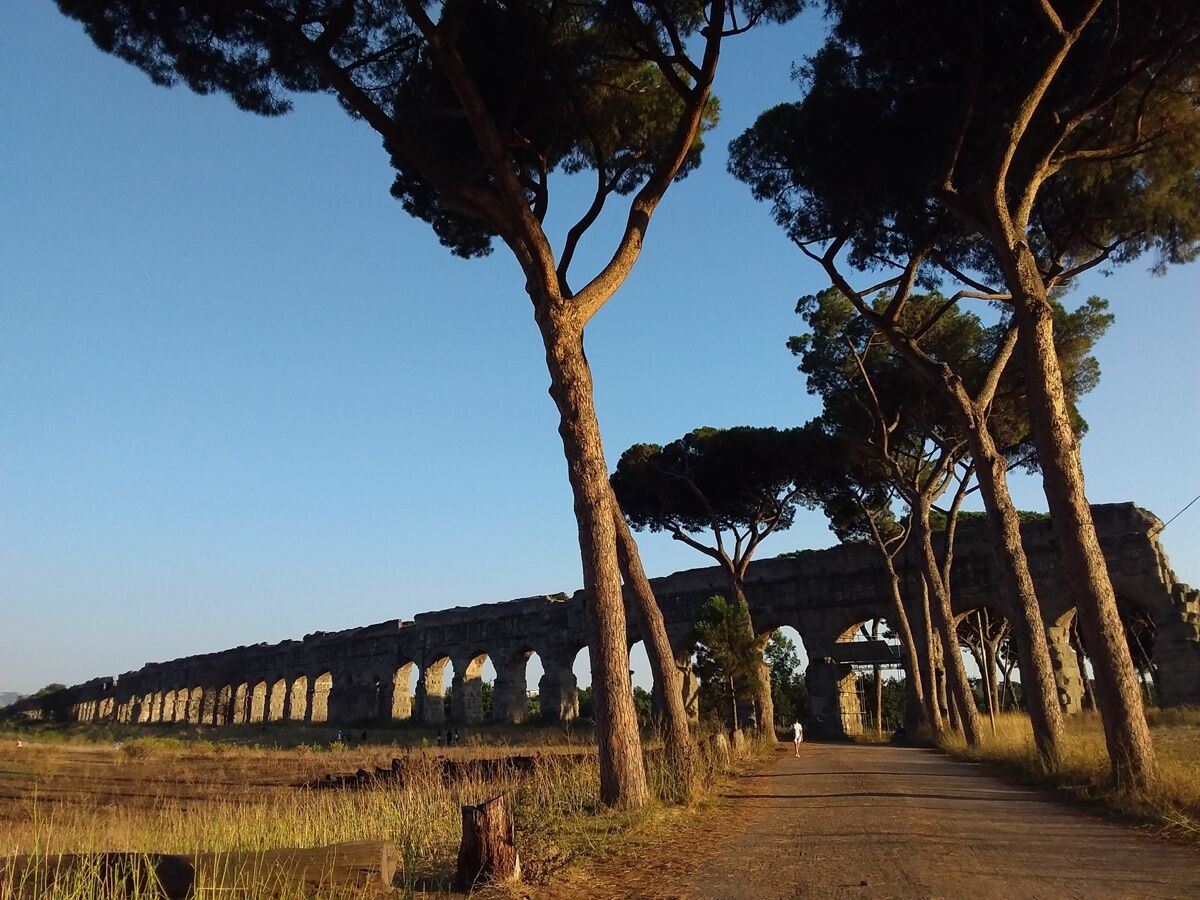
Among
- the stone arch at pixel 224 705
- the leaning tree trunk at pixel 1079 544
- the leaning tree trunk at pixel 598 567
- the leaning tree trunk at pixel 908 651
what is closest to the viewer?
the leaning tree trunk at pixel 598 567

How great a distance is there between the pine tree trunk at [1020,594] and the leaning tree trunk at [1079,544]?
2.17 m

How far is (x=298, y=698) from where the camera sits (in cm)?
4178

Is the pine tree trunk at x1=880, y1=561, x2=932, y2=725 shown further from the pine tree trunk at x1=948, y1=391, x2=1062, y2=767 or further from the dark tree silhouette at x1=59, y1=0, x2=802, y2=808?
the dark tree silhouette at x1=59, y1=0, x2=802, y2=808

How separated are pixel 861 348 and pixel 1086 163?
6.13 m

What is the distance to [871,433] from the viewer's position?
54.3 ft

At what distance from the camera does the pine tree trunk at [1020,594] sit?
9188 mm

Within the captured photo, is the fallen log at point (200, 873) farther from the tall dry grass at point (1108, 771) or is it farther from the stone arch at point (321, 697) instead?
the stone arch at point (321, 697)

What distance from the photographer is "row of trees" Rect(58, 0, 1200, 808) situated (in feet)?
23.5

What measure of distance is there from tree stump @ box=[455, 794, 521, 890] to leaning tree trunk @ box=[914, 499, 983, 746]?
11275mm

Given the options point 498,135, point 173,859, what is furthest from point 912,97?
point 173,859

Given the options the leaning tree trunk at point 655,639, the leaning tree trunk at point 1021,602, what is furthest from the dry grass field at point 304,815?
the leaning tree trunk at point 1021,602

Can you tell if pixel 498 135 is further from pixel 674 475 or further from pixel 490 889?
pixel 674 475

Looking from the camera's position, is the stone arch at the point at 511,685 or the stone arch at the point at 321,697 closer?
the stone arch at the point at 511,685

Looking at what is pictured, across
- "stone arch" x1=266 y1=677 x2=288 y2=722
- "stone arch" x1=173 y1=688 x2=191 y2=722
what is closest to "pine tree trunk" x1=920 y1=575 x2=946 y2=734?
"stone arch" x1=266 y1=677 x2=288 y2=722
